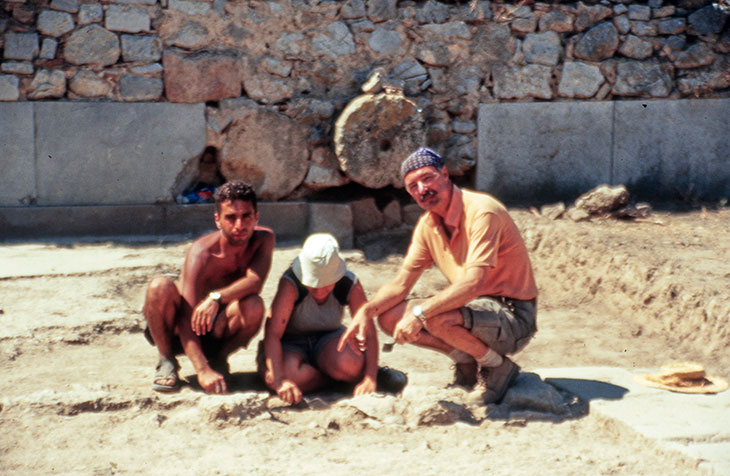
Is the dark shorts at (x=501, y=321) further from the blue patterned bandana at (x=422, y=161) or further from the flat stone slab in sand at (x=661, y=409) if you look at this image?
the blue patterned bandana at (x=422, y=161)

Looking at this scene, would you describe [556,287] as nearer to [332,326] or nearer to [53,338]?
[332,326]

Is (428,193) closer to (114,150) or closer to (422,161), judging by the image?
(422,161)

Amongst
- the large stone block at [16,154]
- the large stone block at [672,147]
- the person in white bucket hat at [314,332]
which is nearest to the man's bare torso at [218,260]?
the person in white bucket hat at [314,332]

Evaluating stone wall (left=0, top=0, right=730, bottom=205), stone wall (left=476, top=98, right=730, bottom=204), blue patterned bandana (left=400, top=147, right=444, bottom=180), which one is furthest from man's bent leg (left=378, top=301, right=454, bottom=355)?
stone wall (left=476, top=98, right=730, bottom=204)

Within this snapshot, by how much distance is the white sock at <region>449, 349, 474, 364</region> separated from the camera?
12.2 feet

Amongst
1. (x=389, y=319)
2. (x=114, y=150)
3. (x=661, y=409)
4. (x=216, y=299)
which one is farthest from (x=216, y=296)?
(x=114, y=150)

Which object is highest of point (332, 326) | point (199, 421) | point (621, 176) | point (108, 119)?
point (108, 119)

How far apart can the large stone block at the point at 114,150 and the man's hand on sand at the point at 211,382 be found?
360 cm

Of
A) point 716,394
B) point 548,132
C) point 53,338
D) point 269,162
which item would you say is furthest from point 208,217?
point 716,394

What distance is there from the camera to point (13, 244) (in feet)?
21.8

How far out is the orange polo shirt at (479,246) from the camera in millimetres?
3514

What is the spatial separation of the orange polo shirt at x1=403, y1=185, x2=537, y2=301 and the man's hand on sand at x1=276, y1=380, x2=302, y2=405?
72 centimetres

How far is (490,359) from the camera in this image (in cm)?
366

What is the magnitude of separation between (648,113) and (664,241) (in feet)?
6.08
